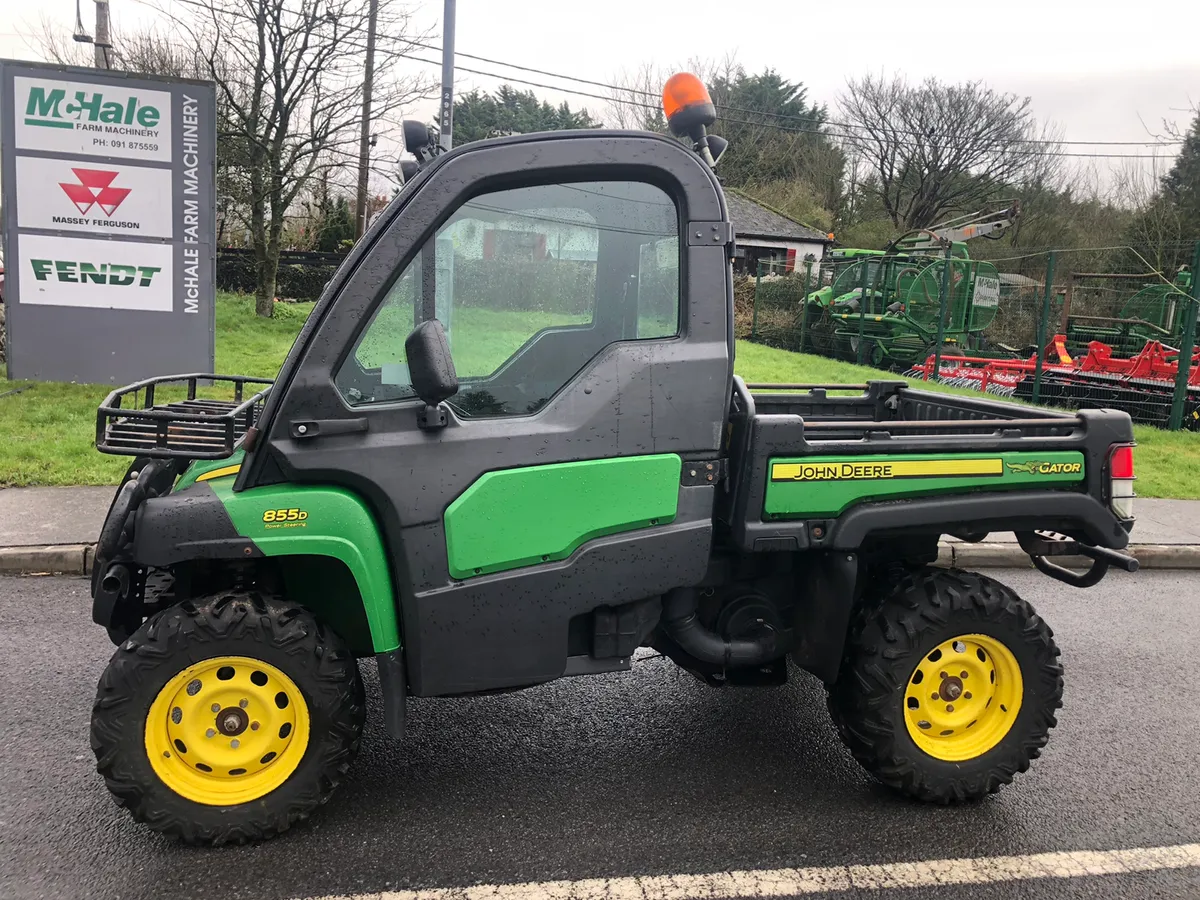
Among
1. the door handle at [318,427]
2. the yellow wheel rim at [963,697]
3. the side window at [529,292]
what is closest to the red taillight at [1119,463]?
the yellow wheel rim at [963,697]

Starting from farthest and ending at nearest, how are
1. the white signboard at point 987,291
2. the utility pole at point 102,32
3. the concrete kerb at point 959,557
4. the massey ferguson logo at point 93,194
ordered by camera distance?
1. the utility pole at point 102,32
2. the white signboard at point 987,291
3. the massey ferguson logo at point 93,194
4. the concrete kerb at point 959,557

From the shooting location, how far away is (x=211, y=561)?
115 inches

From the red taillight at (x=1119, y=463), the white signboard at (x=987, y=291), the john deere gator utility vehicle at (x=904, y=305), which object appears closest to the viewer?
the red taillight at (x=1119, y=463)

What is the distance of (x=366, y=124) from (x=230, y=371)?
9.67 m

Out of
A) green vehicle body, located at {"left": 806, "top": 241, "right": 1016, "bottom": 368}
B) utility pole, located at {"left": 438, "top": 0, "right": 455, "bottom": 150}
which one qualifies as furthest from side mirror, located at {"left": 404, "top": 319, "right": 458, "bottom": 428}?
green vehicle body, located at {"left": 806, "top": 241, "right": 1016, "bottom": 368}

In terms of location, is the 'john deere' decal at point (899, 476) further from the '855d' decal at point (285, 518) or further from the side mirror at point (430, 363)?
the '855d' decal at point (285, 518)

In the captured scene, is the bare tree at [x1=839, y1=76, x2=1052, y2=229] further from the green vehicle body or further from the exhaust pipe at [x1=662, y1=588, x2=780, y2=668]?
the exhaust pipe at [x1=662, y1=588, x2=780, y2=668]

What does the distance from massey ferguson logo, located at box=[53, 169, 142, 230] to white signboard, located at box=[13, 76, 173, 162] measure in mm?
243

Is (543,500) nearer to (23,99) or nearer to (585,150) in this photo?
(585,150)

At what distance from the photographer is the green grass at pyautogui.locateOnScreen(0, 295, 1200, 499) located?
2.84m

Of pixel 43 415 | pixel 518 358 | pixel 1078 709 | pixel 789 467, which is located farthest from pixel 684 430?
pixel 43 415

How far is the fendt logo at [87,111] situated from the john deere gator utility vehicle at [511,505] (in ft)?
28.6

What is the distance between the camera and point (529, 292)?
2857mm

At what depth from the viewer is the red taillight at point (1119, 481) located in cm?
328
